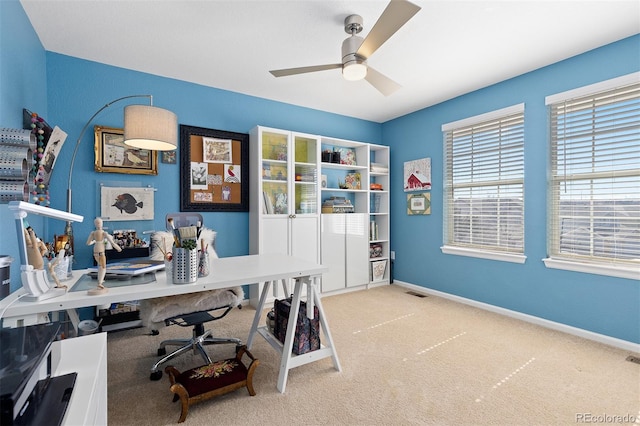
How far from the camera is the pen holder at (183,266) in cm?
147

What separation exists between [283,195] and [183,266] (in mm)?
2169

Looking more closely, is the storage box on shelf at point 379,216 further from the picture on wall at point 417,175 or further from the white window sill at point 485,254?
the white window sill at point 485,254

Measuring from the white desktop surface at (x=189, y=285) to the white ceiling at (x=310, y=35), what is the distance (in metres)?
1.74

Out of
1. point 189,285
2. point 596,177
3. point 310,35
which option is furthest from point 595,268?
point 189,285

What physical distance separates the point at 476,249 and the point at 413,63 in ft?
7.06

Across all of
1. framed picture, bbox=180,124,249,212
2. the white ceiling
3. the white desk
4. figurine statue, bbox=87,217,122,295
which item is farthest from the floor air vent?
framed picture, bbox=180,124,249,212

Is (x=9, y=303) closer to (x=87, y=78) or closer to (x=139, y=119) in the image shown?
(x=139, y=119)

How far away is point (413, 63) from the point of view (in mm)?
2773

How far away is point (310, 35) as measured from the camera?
7.60 ft

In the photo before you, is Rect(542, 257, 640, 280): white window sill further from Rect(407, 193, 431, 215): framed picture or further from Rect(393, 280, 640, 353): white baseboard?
Rect(407, 193, 431, 215): framed picture

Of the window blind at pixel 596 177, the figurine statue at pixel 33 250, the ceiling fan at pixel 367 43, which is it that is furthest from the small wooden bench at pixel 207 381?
the window blind at pixel 596 177

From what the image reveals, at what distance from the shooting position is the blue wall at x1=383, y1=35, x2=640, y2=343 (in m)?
2.41

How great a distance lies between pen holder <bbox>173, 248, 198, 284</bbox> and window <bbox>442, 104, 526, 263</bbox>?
305 centimetres

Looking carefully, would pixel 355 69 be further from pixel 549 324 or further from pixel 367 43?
pixel 549 324
